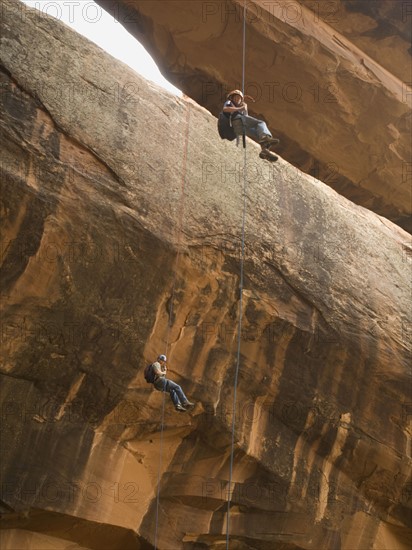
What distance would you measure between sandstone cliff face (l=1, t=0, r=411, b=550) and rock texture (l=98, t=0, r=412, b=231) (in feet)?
8.33

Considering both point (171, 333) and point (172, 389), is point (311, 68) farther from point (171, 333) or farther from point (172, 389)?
point (172, 389)

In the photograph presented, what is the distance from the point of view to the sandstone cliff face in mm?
9188

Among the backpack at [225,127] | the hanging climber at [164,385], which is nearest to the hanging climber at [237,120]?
the backpack at [225,127]

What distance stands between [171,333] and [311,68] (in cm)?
646

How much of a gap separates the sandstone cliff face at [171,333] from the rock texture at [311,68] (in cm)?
254

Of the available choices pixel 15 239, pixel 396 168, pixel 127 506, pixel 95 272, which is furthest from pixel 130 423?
pixel 396 168

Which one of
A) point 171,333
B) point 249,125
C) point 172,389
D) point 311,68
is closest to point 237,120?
point 249,125

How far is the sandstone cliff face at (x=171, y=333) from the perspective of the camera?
30.1ft

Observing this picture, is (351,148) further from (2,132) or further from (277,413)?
(2,132)

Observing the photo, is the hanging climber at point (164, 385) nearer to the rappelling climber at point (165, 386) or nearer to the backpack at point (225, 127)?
the rappelling climber at point (165, 386)

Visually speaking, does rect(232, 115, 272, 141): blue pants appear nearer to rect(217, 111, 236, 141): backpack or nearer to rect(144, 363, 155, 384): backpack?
rect(217, 111, 236, 141): backpack

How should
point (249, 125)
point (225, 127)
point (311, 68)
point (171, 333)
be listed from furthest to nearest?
point (311, 68)
point (171, 333)
point (225, 127)
point (249, 125)

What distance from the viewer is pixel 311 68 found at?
13.8m

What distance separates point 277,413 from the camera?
1087 centimetres
